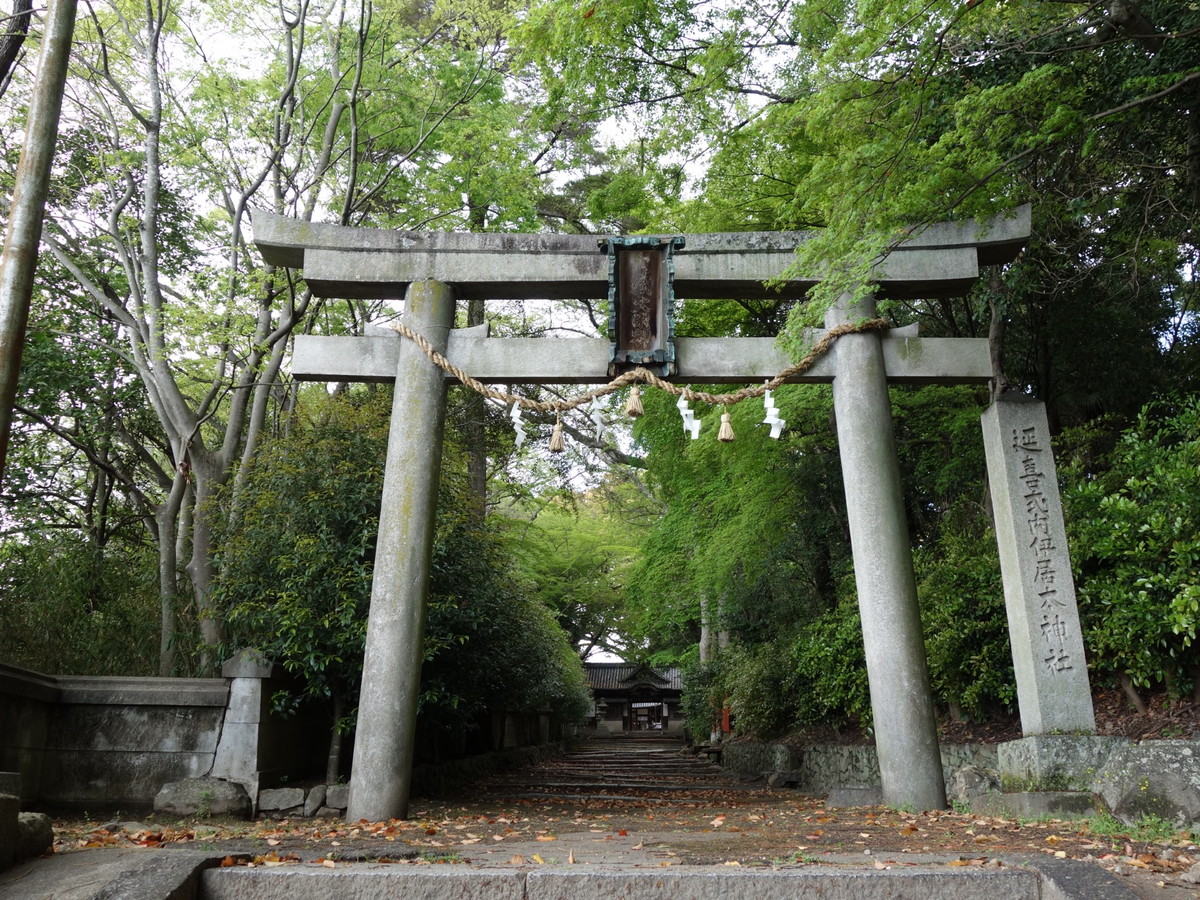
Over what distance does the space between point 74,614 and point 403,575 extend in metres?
4.91

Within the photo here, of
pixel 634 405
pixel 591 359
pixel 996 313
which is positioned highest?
pixel 996 313

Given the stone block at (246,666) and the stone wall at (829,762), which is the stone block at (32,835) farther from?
the stone wall at (829,762)

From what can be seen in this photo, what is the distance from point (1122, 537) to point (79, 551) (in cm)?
1138

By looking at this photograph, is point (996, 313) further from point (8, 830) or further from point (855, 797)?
point (8, 830)

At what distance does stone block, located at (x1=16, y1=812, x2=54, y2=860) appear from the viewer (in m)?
4.04

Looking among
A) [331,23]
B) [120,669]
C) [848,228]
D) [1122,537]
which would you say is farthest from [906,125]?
[120,669]

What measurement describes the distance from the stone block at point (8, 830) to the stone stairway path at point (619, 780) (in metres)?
7.26

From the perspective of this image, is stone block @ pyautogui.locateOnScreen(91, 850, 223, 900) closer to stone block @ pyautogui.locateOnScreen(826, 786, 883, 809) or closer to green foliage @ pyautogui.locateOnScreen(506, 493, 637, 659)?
stone block @ pyautogui.locateOnScreen(826, 786, 883, 809)

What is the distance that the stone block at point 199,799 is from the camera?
709cm

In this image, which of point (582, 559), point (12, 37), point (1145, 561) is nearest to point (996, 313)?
point (1145, 561)

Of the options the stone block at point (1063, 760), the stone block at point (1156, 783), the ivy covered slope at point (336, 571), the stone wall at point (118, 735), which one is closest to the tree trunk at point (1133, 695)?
the stone block at point (1063, 760)

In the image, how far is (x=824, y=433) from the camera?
1289cm

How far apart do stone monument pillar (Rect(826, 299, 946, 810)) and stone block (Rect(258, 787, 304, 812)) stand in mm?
5204

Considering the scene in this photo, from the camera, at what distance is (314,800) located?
24.9ft
